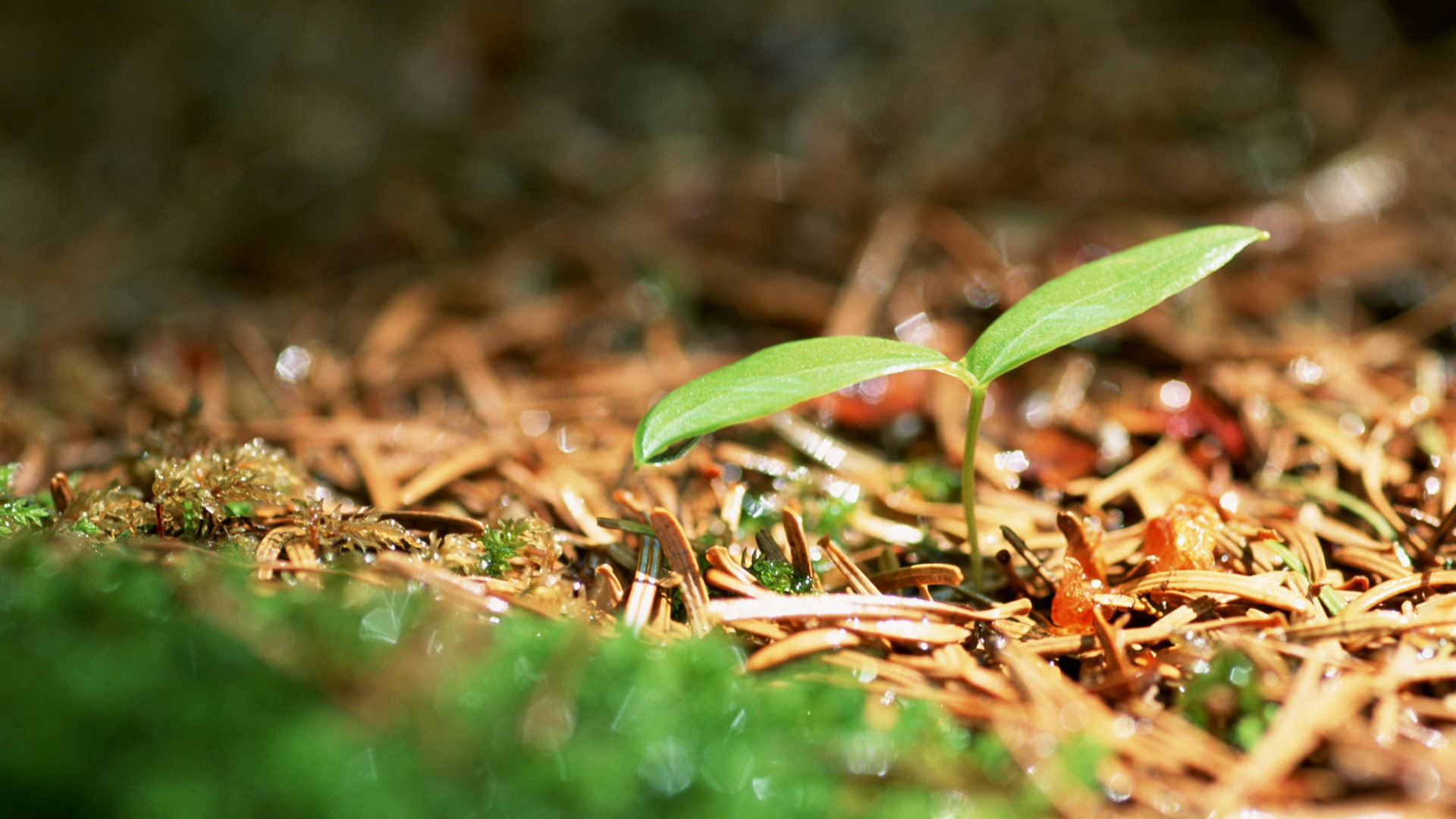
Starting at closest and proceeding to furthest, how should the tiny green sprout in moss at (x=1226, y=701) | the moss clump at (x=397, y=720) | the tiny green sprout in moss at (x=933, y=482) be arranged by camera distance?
the moss clump at (x=397, y=720)
the tiny green sprout in moss at (x=1226, y=701)
the tiny green sprout in moss at (x=933, y=482)

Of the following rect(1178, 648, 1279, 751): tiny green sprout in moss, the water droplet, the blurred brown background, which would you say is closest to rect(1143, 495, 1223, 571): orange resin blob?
rect(1178, 648, 1279, 751): tiny green sprout in moss

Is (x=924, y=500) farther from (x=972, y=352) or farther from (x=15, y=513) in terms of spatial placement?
(x=15, y=513)

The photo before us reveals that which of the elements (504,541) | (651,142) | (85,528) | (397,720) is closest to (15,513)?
(85,528)

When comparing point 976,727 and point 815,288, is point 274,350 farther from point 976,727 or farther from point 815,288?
point 976,727

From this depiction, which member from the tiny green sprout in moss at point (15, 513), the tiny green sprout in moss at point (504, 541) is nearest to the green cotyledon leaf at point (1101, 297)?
the tiny green sprout in moss at point (504, 541)

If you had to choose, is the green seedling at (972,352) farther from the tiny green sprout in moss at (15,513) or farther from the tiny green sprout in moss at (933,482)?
the tiny green sprout in moss at (15,513)

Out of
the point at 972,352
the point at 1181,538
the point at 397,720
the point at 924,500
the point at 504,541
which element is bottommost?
the point at 924,500

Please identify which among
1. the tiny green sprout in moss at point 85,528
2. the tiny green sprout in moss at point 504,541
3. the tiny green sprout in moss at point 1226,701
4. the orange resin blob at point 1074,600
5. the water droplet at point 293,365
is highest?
the tiny green sprout in moss at point 85,528
